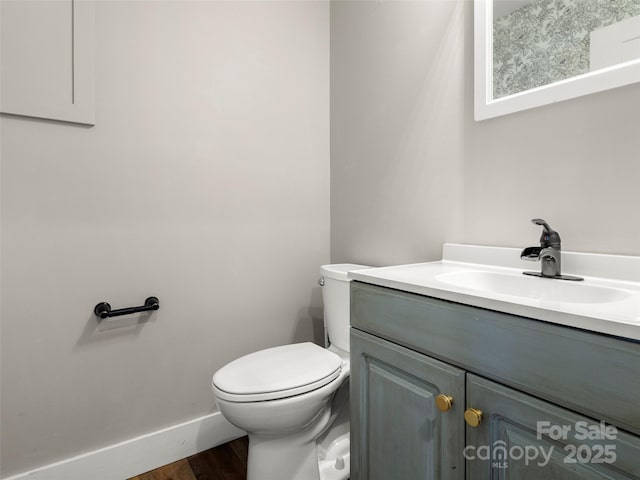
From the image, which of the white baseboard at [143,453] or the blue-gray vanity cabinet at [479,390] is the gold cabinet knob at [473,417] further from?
the white baseboard at [143,453]

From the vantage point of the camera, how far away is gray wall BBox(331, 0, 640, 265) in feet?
3.09

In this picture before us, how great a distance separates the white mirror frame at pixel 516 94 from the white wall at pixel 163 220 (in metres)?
0.87

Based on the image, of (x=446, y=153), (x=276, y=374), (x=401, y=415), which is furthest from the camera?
(x=446, y=153)

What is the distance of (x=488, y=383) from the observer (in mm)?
707

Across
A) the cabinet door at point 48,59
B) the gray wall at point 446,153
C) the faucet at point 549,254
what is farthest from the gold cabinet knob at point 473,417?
the cabinet door at point 48,59

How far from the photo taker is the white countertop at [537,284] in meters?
0.58

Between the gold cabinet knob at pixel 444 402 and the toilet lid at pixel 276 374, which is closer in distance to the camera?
the gold cabinet knob at pixel 444 402

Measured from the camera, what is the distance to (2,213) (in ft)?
3.83

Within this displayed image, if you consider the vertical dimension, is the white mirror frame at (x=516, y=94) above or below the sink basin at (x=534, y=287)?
above

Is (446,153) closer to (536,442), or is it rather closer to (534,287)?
(534,287)

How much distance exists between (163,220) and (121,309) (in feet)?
1.23

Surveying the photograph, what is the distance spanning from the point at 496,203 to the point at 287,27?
4.29ft

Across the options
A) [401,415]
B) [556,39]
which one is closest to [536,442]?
[401,415]

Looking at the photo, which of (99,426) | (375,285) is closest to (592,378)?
(375,285)
